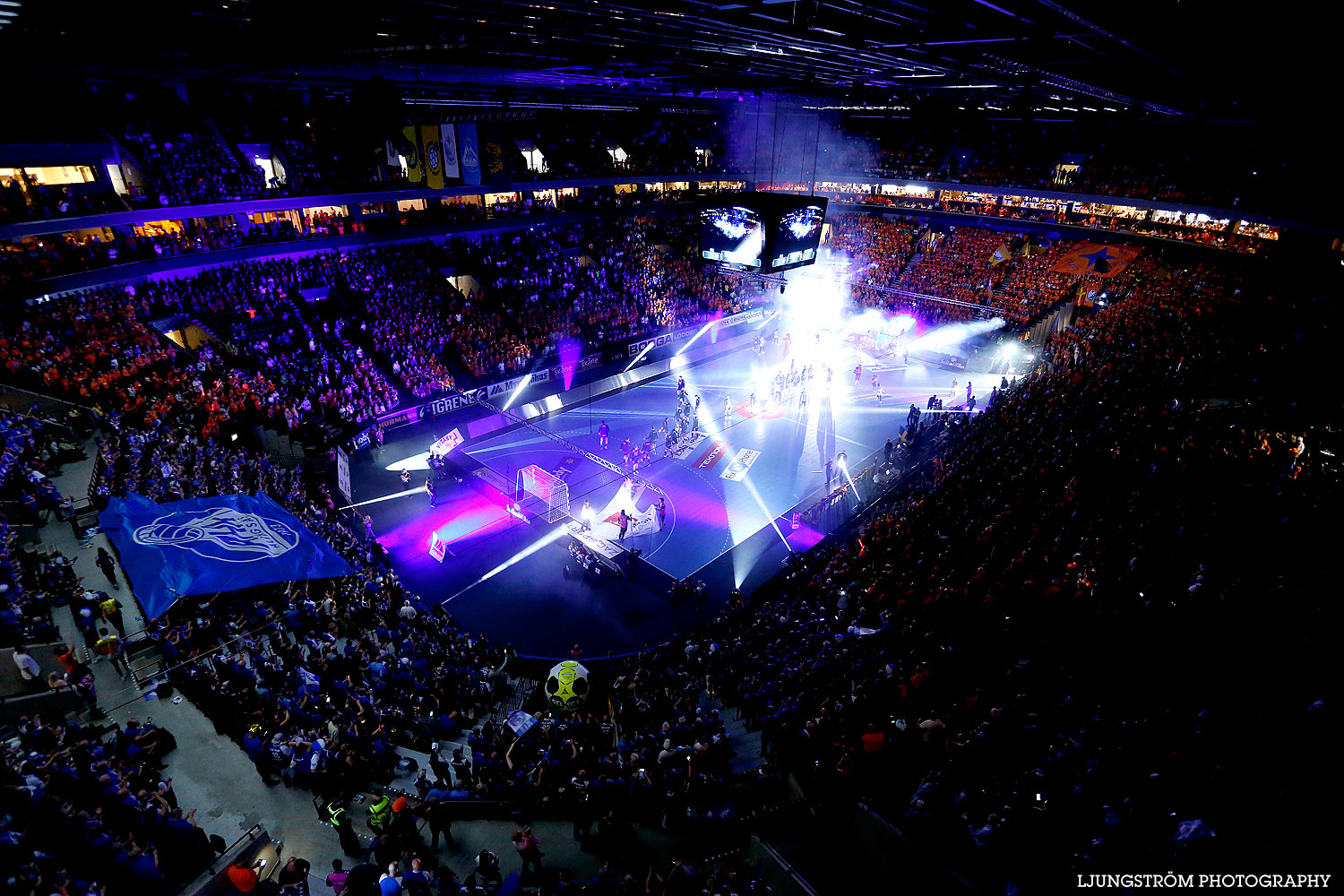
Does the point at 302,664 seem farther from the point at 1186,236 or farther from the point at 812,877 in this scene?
the point at 1186,236

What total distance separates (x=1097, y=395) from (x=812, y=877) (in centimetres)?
1529

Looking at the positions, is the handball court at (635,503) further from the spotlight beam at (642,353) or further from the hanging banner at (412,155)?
the hanging banner at (412,155)

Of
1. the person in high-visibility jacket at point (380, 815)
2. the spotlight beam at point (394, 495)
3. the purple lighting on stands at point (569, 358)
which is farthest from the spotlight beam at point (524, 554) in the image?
the purple lighting on stands at point (569, 358)

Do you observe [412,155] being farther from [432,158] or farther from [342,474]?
[342,474]

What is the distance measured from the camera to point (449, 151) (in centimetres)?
2348

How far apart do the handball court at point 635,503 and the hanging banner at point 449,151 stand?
926cm

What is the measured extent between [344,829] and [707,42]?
12.9 metres

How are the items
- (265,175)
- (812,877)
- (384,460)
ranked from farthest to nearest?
(265,175)
(384,460)
(812,877)

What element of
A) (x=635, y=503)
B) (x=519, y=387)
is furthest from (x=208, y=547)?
(x=519, y=387)

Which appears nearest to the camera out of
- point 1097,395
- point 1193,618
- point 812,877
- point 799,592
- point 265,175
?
point 812,877

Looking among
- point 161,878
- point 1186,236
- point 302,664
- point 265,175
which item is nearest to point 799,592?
point 302,664

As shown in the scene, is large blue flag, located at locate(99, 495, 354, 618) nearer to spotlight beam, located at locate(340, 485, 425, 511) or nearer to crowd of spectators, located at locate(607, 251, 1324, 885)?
spotlight beam, located at locate(340, 485, 425, 511)

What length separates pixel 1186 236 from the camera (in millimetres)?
31016

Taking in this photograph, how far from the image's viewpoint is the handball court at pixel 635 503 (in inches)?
590
